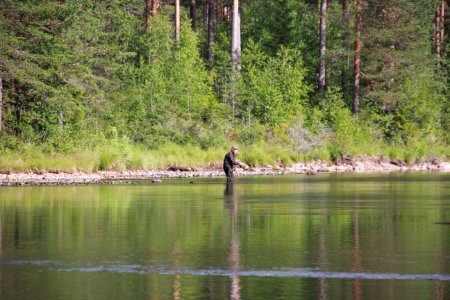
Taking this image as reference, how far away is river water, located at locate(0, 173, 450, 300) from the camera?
14.7 m

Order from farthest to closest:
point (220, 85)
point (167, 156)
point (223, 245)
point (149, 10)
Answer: point (149, 10) → point (220, 85) → point (167, 156) → point (223, 245)

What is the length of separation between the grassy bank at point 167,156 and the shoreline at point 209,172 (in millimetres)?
366

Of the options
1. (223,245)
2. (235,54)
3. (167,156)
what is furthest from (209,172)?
(223,245)

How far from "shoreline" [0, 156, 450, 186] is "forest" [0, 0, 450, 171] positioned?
63cm

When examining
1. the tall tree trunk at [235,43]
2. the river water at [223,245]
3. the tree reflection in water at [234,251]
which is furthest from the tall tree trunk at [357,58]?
the tree reflection in water at [234,251]

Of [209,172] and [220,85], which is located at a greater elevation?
[220,85]

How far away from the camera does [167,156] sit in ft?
181

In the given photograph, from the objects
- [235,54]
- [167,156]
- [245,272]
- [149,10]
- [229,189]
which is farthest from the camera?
[149,10]

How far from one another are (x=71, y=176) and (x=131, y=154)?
539 cm

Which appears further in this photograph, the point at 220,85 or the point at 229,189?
the point at 220,85

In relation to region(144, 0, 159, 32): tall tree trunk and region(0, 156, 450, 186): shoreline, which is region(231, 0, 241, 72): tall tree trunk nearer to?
region(144, 0, 159, 32): tall tree trunk

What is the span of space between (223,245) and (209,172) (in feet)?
112

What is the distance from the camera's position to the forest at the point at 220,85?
163 ft

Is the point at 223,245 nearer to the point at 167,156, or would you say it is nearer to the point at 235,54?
the point at 167,156
